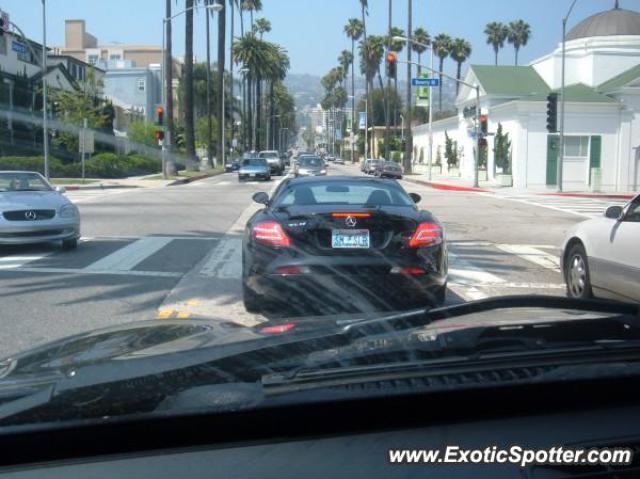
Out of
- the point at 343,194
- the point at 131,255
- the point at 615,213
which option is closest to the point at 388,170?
the point at 131,255

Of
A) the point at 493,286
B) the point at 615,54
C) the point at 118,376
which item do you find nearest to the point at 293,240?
the point at 493,286

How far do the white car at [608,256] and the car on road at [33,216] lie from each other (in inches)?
313

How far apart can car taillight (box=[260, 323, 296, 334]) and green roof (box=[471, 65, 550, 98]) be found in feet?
146

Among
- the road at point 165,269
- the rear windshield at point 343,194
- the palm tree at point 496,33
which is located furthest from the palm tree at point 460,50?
the rear windshield at point 343,194

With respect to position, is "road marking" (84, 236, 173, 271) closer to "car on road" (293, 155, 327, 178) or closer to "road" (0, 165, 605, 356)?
"road" (0, 165, 605, 356)

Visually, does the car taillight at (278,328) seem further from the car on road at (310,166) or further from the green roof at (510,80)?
the green roof at (510,80)

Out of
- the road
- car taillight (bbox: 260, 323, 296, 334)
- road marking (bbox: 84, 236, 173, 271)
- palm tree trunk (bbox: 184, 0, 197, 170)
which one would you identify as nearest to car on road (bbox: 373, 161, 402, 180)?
palm tree trunk (bbox: 184, 0, 197, 170)

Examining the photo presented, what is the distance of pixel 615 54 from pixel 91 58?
7892cm

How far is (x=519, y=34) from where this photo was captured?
101 metres

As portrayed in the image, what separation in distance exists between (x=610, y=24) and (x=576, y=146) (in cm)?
1699

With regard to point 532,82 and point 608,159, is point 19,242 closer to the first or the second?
point 608,159

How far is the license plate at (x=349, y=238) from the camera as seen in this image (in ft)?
23.4

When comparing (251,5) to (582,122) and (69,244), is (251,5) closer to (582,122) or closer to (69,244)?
(582,122)

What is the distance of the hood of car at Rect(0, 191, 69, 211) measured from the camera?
12.3 metres
